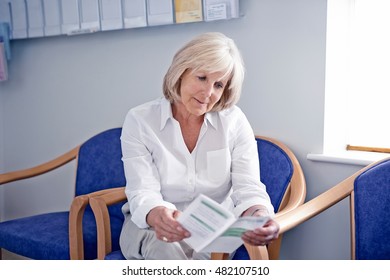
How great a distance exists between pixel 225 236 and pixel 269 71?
95 cm

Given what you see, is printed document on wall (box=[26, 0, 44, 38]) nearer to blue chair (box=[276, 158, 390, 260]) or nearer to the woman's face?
the woman's face

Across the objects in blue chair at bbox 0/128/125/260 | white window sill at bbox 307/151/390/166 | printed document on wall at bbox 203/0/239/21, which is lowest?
blue chair at bbox 0/128/125/260

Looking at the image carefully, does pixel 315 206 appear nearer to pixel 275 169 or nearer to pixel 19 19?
pixel 275 169

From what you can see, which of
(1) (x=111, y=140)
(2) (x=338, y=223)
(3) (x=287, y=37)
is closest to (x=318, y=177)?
(2) (x=338, y=223)

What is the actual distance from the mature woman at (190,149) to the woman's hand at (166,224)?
13 millimetres

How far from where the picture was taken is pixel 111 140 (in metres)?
2.48

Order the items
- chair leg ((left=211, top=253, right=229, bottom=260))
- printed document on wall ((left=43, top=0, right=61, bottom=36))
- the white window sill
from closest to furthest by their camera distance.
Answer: chair leg ((left=211, top=253, right=229, bottom=260))
the white window sill
printed document on wall ((left=43, top=0, right=61, bottom=36))

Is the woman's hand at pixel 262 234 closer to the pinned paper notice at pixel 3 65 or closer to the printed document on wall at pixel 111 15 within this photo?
the printed document on wall at pixel 111 15

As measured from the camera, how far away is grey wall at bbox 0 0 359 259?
2084mm

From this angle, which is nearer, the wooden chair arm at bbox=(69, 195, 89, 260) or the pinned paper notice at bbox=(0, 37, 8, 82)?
the wooden chair arm at bbox=(69, 195, 89, 260)

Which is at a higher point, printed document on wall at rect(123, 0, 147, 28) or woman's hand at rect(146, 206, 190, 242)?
printed document on wall at rect(123, 0, 147, 28)

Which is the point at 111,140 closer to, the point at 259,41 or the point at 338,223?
the point at 259,41

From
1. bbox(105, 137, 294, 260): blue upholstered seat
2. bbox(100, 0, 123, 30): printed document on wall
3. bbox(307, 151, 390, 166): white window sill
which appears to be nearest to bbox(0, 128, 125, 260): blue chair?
bbox(105, 137, 294, 260): blue upholstered seat

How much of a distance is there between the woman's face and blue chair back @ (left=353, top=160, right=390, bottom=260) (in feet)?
1.72
